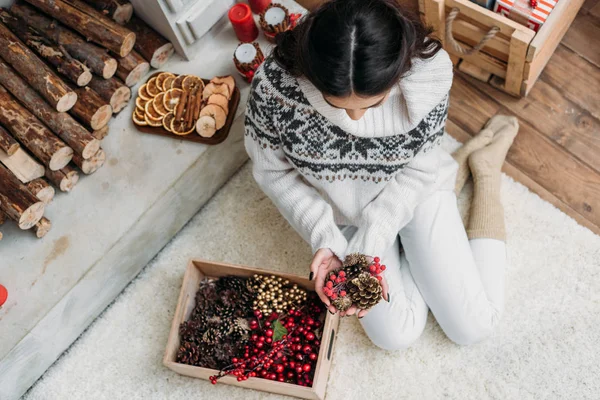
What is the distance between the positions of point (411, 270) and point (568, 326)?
450 mm

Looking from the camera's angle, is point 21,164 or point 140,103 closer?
point 21,164

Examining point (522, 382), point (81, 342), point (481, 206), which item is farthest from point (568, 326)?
point (81, 342)

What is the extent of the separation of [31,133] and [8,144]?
0.06 meters

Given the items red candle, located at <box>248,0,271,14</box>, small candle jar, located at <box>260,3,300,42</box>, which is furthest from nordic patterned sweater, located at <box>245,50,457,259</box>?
red candle, located at <box>248,0,271,14</box>

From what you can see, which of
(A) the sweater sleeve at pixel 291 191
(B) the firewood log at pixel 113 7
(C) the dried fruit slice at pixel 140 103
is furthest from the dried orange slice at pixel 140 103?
(A) the sweater sleeve at pixel 291 191

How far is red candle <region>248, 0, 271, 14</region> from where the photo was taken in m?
1.58

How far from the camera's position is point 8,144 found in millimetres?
1332

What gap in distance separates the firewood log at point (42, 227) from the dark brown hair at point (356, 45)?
2.83 ft

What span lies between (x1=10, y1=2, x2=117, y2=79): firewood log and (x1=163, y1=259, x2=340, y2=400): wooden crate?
55 cm

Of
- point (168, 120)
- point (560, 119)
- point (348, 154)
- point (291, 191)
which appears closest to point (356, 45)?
point (348, 154)

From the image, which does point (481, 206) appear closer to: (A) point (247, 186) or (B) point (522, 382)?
(B) point (522, 382)

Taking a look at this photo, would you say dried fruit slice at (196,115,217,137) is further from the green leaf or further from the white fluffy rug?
the green leaf

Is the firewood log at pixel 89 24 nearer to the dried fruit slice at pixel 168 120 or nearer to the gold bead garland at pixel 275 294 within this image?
the dried fruit slice at pixel 168 120

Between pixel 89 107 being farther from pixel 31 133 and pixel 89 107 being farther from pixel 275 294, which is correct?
pixel 275 294
